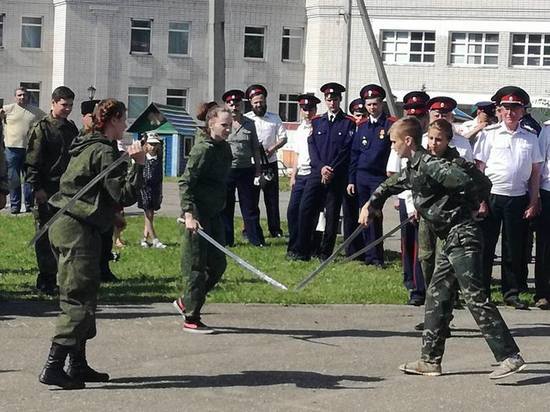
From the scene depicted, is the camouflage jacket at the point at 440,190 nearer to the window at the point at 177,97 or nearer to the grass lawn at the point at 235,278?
the grass lawn at the point at 235,278

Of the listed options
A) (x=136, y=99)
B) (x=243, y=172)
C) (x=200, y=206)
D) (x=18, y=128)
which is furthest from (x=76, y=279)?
(x=136, y=99)

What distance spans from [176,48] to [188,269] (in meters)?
48.6

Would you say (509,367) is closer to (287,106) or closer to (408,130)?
(408,130)

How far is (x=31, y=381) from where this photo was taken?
338 inches

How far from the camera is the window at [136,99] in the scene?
57.7m

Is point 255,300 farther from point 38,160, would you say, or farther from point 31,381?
point 31,381

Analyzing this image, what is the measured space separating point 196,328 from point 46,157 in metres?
2.65

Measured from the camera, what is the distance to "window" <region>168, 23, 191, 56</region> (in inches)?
2298

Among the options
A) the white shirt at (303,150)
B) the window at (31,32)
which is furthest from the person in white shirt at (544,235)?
the window at (31,32)

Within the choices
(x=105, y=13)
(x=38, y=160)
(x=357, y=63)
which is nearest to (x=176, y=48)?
(x=105, y=13)

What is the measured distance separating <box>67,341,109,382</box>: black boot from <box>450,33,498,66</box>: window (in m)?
51.1

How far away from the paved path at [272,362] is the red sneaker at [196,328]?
9 cm

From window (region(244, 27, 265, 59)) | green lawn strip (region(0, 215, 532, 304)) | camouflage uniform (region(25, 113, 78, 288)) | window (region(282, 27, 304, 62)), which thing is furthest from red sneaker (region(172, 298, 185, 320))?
window (region(282, 27, 304, 62))

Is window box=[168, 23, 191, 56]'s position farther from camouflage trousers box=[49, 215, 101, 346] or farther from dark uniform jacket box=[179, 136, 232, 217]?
camouflage trousers box=[49, 215, 101, 346]
